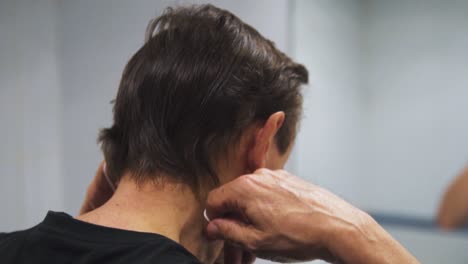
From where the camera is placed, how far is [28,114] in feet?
6.14

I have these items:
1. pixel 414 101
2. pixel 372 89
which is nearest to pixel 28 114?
pixel 372 89

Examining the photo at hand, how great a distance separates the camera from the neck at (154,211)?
0.72 metres

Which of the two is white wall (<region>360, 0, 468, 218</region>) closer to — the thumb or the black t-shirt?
the thumb

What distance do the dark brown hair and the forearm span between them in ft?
0.78

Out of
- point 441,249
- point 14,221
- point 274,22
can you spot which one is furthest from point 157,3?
point 441,249

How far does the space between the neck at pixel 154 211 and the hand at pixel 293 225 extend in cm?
4

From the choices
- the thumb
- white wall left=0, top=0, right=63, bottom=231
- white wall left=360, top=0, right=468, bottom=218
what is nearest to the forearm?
the thumb

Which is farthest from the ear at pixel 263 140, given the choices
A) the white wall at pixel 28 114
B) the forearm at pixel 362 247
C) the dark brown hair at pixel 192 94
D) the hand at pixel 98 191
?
the white wall at pixel 28 114

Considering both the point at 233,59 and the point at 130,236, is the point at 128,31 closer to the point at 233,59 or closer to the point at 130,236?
the point at 233,59

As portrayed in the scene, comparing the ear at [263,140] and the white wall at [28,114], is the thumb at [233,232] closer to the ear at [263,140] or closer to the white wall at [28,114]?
the ear at [263,140]

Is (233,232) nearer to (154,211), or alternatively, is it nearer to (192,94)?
(154,211)

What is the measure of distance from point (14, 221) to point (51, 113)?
45cm

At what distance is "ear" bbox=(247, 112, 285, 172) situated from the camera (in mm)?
820

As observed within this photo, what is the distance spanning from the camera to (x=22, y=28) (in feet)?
5.98
